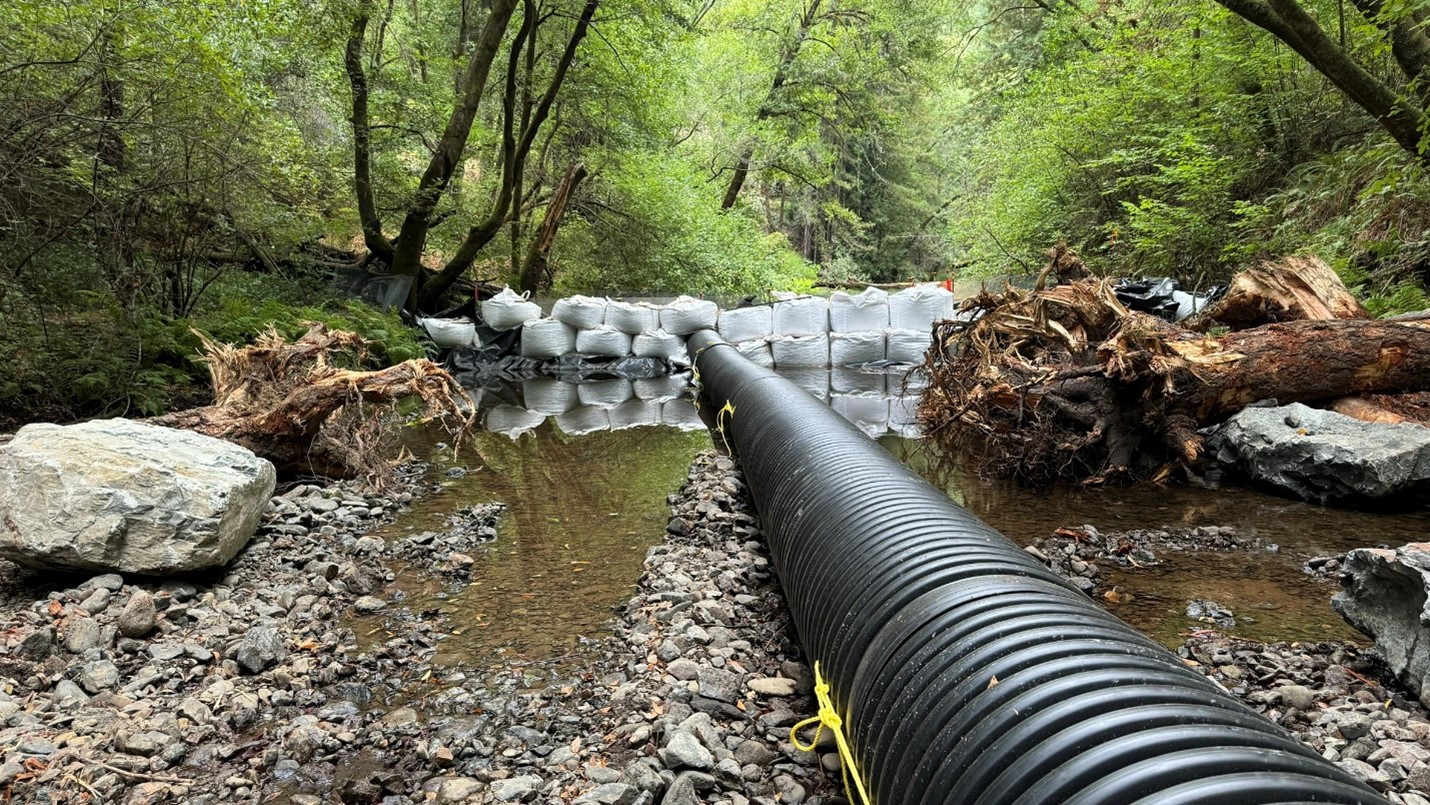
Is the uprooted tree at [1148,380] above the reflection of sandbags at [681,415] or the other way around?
above

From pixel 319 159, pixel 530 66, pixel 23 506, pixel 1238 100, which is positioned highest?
pixel 530 66

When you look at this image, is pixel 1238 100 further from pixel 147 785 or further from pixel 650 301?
pixel 147 785

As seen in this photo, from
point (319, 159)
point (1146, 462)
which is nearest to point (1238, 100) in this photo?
point (1146, 462)

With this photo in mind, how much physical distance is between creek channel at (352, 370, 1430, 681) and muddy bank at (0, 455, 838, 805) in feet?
0.45

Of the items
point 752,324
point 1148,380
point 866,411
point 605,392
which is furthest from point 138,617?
point 752,324

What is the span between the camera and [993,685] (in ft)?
3.78

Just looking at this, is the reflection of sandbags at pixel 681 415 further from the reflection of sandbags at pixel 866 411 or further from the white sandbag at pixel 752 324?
the white sandbag at pixel 752 324

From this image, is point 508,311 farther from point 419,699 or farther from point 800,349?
point 419,699

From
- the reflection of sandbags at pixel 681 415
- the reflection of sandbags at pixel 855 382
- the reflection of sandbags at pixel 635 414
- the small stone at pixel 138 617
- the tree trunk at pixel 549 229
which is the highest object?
Result: the tree trunk at pixel 549 229

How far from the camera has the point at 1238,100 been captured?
8258 mm

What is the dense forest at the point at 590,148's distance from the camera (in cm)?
444

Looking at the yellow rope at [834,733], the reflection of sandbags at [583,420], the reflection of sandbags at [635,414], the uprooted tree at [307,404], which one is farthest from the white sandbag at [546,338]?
the yellow rope at [834,733]

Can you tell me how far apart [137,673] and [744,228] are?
51.6 feet

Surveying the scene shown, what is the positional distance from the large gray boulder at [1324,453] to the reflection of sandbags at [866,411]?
8.34 feet
